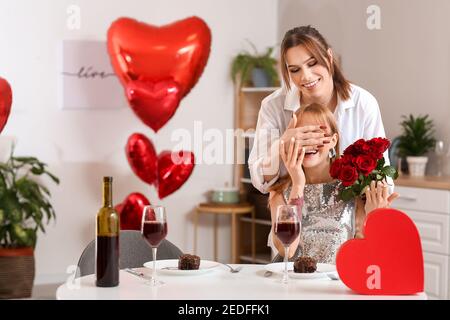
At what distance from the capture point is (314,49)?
2643mm

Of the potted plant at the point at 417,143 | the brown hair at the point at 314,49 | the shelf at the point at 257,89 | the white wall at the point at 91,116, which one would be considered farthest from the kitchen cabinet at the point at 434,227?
the white wall at the point at 91,116

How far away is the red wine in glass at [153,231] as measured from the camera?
202cm

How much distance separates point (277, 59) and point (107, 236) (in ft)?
12.2

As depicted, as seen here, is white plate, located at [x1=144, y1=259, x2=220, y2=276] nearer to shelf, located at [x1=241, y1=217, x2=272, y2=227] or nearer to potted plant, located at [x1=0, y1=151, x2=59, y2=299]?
potted plant, located at [x1=0, y1=151, x2=59, y2=299]

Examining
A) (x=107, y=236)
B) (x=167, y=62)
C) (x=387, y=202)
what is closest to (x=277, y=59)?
(x=167, y=62)

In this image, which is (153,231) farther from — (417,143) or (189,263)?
(417,143)

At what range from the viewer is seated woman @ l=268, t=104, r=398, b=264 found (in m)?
2.61

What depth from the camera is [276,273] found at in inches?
85.3

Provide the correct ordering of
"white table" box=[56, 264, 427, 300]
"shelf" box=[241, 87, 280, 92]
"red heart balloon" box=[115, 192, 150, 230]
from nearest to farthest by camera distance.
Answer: "white table" box=[56, 264, 427, 300]
"red heart balloon" box=[115, 192, 150, 230]
"shelf" box=[241, 87, 280, 92]

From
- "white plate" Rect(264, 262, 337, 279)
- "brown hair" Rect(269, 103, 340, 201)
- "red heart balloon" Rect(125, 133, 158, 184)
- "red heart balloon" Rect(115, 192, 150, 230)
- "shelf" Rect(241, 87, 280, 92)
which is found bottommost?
"red heart balloon" Rect(115, 192, 150, 230)

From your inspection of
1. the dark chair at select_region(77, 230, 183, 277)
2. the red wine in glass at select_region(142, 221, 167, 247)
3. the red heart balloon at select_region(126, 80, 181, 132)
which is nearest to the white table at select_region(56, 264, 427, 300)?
the red wine in glass at select_region(142, 221, 167, 247)

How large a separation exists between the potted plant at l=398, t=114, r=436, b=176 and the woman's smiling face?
193 cm
